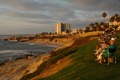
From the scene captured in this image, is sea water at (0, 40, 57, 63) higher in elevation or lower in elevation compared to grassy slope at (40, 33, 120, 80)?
lower

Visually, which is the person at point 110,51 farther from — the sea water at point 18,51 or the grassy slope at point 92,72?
the sea water at point 18,51

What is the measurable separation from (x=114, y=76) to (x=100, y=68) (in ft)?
6.77

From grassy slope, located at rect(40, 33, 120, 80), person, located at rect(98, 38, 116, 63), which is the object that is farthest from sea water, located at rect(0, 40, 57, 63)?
person, located at rect(98, 38, 116, 63)

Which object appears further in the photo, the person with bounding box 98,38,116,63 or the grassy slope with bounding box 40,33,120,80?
the person with bounding box 98,38,116,63

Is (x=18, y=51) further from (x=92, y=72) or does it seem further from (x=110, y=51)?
(x=92, y=72)

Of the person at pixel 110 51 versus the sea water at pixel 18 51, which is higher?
the person at pixel 110 51

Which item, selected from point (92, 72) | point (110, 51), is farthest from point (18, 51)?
point (92, 72)

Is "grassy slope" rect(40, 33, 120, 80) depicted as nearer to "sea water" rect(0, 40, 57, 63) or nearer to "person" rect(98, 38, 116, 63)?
"person" rect(98, 38, 116, 63)

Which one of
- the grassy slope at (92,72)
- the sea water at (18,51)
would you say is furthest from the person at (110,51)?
the sea water at (18,51)

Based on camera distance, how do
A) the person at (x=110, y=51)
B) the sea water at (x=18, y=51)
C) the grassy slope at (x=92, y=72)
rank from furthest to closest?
1. the sea water at (x=18, y=51)
2. the person at (x=110, y=51)
3. the grassy slope at (x=92, y=72)

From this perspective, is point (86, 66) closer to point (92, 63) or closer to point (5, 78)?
point (92, 63)

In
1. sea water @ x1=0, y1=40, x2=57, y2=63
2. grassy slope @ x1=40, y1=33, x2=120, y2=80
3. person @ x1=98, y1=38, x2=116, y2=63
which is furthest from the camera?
sea water @ x1=0, y1=40, x2=57, y2=63

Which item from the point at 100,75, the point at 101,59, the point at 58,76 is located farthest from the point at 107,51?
the point at 58,76

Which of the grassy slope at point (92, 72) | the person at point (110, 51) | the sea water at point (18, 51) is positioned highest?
the person at point (110, 51)
